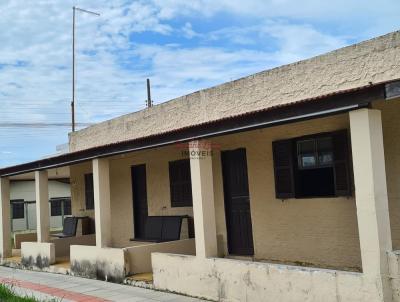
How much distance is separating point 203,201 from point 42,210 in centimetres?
683

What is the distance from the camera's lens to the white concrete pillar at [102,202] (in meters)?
10.7

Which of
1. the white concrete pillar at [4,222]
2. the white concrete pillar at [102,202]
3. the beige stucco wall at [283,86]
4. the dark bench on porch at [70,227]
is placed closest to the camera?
the beige stucco wall at [283,86]

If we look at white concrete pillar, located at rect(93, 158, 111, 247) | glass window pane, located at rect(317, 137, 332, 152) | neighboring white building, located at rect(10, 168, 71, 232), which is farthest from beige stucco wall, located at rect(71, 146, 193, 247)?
neighboring white building, located at rect(10, 168, 71, 232)

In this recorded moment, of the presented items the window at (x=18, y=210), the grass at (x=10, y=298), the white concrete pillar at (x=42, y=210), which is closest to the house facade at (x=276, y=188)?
the white concrete pillar at (x=42, y=210)

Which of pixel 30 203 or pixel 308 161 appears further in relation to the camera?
pixel 30 203

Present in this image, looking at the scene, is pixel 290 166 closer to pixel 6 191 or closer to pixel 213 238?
pixel 213 238

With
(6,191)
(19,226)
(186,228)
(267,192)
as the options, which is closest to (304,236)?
(267,192)

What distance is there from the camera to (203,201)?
820 centimetres

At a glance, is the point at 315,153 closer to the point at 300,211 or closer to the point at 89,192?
the point at 300,211

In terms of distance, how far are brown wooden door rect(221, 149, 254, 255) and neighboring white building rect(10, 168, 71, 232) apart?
21456 mm

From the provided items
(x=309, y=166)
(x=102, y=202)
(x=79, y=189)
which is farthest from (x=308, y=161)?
(x=79, y=189)

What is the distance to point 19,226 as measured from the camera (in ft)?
100

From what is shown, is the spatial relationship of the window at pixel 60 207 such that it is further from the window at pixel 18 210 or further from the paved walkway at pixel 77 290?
the paved walkway at pixel 77 290

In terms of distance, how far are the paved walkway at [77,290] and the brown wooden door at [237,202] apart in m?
2.05
